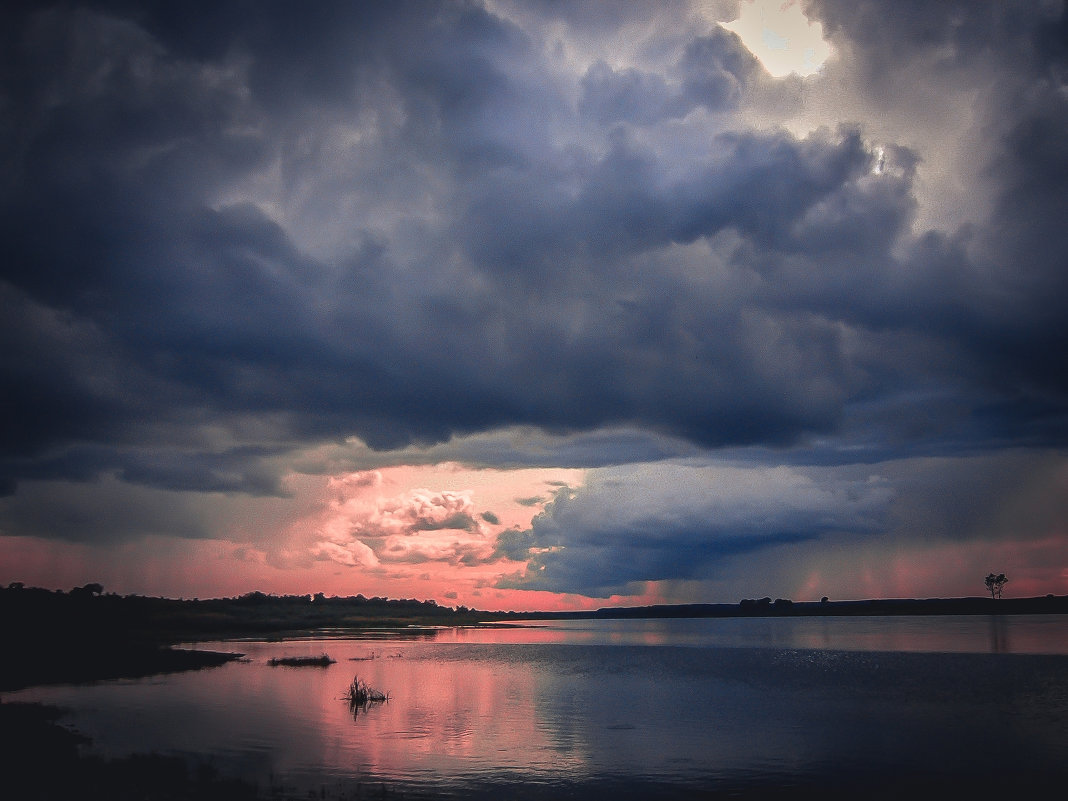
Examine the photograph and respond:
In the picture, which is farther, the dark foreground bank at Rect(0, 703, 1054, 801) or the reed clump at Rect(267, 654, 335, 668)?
the reed clump at Rect(267, 654, 335, 668)

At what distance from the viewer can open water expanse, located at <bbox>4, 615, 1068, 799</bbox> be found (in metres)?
33.9

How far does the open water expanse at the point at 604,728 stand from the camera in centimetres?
3394

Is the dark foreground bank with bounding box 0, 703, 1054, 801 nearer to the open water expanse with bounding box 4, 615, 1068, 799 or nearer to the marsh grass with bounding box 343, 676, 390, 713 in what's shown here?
the open water expanse with bounding box 4, 615, 1068, 799

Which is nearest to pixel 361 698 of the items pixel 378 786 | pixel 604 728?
pixel 604 728

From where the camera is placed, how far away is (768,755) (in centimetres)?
3931

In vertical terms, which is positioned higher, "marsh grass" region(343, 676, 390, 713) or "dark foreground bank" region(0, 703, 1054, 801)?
"dark foreground bank" region(0, 703, 1054, 801)

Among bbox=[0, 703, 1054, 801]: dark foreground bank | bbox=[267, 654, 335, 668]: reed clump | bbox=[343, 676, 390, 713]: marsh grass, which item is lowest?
bbox=[267, 654, 335, 668]: reed clump

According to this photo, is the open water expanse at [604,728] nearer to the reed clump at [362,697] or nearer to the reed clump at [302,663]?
the reed clump at [362,697]

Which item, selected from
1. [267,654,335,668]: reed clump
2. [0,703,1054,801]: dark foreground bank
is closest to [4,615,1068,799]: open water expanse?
[0,703,1054,801]: dark foreground bank


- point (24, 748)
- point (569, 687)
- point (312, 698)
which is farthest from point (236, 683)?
point (24, 748)

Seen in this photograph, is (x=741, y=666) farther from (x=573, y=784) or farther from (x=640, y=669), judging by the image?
(x=573, y=784)

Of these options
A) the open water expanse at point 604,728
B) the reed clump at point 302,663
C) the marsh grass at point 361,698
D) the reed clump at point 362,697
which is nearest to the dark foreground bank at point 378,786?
the open water expanse at point 604,728

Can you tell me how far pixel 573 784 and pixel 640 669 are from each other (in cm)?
5920

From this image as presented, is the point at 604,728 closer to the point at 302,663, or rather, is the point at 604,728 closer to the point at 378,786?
the point at 378,786
